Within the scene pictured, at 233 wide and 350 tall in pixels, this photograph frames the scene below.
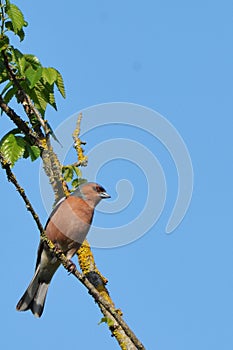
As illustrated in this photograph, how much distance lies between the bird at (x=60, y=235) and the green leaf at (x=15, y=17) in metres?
2.55

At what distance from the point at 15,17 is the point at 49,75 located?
0.57 meters

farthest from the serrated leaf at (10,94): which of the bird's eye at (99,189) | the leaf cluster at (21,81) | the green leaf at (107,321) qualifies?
the bird's eye at (99,189)

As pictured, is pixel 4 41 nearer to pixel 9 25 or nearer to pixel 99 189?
pixel 9 25

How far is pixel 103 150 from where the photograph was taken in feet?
21.8

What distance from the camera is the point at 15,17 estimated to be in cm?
498

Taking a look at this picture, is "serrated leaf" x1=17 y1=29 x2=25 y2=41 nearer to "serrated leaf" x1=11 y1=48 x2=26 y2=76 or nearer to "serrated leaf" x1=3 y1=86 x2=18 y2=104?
"serrated leaf" x1=11 y1=48 x2=26 y2=76

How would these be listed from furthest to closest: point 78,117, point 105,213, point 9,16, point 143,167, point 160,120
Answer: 1. point 105,213
2. point 160,120
3. point 143,167
4. point 78,117
5. point 9,16

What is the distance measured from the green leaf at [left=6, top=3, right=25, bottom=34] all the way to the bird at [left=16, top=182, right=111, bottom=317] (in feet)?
8.37

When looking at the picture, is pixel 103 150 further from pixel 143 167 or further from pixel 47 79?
pixel 47 79

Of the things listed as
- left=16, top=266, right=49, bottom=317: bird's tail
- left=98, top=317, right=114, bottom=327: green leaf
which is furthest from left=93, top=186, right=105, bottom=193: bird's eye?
left=98, top=317, right=114, bottom=327: green leaf

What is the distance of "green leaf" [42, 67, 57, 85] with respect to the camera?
5281 mm

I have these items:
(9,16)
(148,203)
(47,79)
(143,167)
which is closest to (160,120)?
(143,167)

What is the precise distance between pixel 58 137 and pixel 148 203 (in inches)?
39.4

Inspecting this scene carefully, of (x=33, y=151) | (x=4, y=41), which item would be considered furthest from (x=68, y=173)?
(x=4, y=41)
